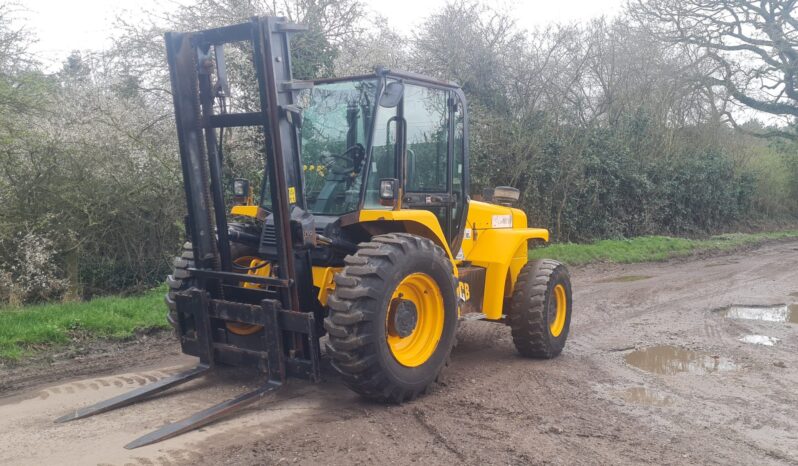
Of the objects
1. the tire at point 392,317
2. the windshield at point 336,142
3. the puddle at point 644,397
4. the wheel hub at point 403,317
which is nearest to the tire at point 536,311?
the puddle at point 644,397

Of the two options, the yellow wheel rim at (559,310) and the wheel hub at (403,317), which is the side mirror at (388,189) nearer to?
the wheel hub at (403,317)

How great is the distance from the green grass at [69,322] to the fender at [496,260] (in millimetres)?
3633

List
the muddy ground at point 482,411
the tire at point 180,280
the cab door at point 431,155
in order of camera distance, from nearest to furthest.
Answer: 1. the muddy ground at point 482,411
2. the tire at point 180,280
3. the cab door at point 431,155

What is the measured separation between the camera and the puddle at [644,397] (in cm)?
539

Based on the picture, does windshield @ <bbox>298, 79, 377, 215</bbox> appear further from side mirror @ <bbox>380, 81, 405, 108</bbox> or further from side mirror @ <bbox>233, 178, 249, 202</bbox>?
side mirror @ <bbox>233, 178, 249, 202</bbox>

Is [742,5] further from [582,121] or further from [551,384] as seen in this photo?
[551,384]

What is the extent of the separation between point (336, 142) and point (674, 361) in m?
4.04

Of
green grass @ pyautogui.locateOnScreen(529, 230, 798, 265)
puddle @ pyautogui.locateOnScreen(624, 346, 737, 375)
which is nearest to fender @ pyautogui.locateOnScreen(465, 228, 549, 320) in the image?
puddle @ pyautogui.locateOnScreen(624, 346, 737, 375)

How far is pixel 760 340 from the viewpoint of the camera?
301 inches

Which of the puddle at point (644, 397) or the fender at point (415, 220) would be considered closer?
the fender at point (415, 220)

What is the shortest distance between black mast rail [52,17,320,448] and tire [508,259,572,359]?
7.40ft

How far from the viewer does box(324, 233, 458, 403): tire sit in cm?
455

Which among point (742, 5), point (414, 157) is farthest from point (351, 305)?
point (742, 5)

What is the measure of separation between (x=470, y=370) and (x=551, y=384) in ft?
2.46
